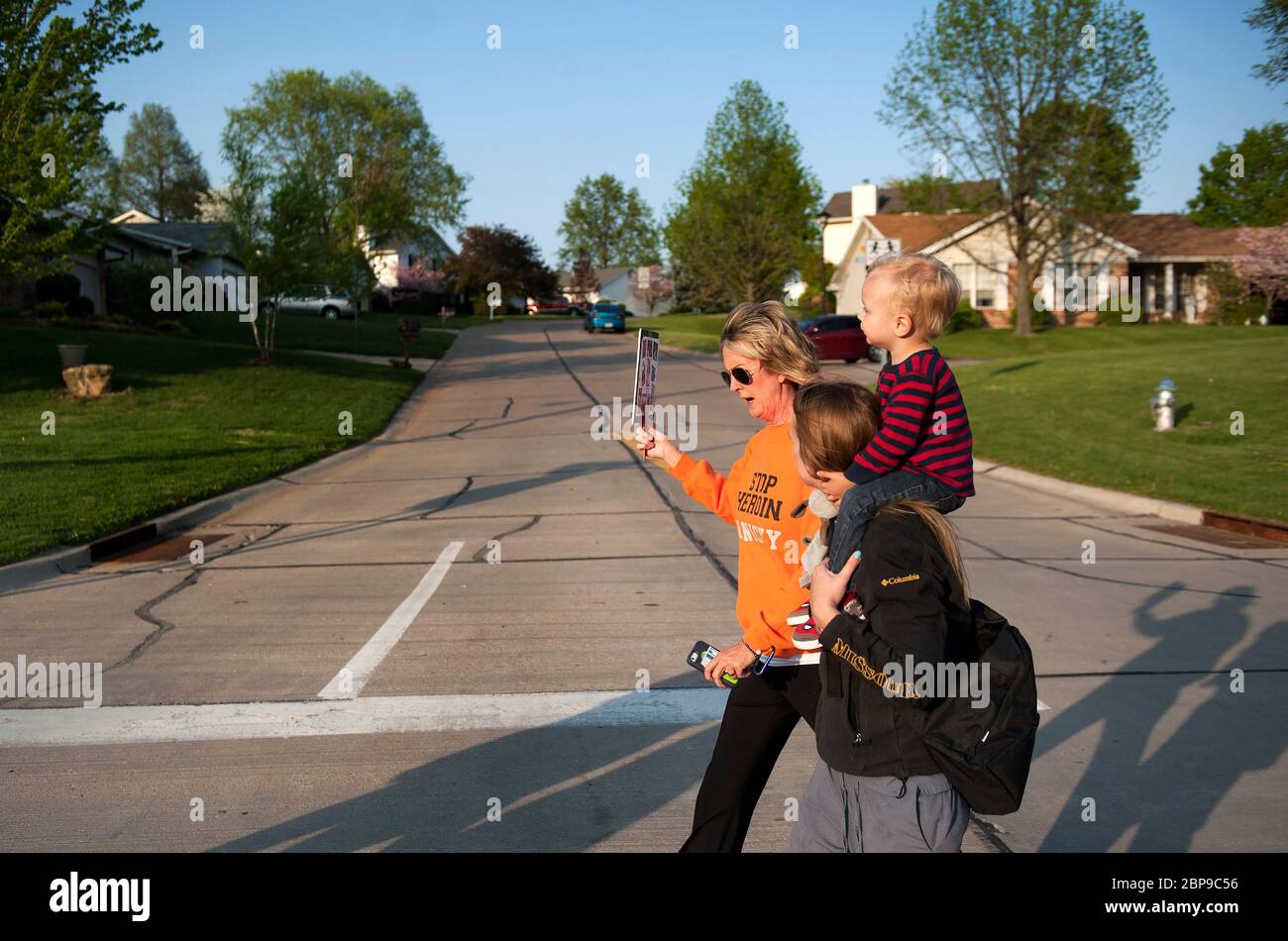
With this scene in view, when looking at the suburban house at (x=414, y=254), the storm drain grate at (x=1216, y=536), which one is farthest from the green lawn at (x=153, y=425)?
the suburban house at (x=414, y=254)

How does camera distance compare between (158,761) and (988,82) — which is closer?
(158,761)

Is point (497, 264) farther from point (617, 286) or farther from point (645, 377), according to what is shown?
point (645, 377)

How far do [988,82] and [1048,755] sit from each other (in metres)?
41.5

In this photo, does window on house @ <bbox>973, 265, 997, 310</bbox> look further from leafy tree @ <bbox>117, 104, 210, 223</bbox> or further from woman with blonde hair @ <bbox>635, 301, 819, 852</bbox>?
leafy tree @ <bbox>117, 104, 210, 223</bbox>

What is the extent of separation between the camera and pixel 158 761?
5.25m

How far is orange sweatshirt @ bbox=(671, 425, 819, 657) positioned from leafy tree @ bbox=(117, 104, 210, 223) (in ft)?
331

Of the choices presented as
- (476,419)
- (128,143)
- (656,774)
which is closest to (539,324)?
(476,419)

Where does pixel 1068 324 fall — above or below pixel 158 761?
above

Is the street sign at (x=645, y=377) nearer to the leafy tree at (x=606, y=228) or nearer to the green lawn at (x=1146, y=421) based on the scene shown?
the green lawn at (x=1146, y=421)

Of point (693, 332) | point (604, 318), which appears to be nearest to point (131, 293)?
point (604, 318)

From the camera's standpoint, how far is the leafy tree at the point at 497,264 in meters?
82.8

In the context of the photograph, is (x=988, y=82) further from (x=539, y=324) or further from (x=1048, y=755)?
Result: (x=1048, y=755)
